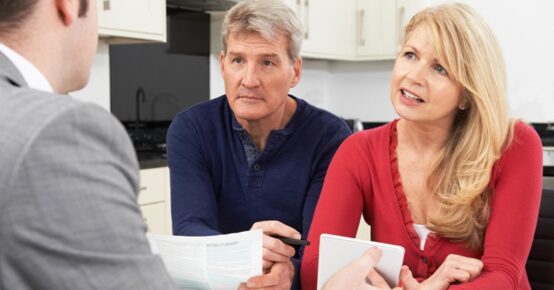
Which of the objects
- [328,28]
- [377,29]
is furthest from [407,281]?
[377,29]

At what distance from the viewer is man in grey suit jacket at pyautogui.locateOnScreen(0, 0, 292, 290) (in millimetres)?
502

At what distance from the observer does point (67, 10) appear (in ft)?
2.22

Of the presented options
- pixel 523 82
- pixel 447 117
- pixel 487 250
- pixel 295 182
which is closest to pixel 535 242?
pixel 487 250

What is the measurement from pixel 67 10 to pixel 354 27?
394 centimetres

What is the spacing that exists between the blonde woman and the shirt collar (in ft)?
2.79

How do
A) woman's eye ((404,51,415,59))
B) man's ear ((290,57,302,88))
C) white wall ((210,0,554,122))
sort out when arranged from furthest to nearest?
white wall ((210,0,554,122))
man's ear ((290,57,302,88))
woman's eye ((404,51,415,59))

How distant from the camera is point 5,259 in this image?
0.51m

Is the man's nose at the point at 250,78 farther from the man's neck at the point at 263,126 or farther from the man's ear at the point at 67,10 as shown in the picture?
the man's ear at the point at 67,10

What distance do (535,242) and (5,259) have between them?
4.32 ft

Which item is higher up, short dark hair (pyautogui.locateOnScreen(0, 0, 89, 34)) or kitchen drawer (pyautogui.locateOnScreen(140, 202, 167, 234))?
short dark hair (pyautogui.locateOnScreen(0, 0, 89, 34))

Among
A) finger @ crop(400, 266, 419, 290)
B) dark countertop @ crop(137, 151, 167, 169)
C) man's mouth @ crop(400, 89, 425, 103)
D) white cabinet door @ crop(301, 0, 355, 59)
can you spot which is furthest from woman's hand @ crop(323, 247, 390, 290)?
white cabinet door @ crop(301, 0, 355, 59)

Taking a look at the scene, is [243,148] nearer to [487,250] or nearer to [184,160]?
[184,160]

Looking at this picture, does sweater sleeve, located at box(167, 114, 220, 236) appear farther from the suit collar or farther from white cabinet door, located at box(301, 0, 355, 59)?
white cabinet door, located at box(301, 0, 355, 59)

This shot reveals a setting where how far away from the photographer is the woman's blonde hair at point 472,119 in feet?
4.48
